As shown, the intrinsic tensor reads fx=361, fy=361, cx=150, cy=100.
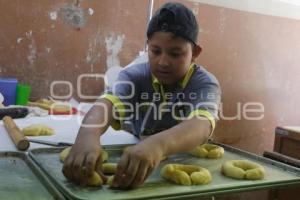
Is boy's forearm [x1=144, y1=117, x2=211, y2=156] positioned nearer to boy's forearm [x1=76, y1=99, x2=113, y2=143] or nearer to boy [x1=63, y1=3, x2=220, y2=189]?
boy [x1=63, y1=3, x2=220, y2=189]

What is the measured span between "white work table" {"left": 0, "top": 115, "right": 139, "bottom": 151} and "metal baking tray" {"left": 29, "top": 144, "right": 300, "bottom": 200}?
0.13m

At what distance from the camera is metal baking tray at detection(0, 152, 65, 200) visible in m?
0.73

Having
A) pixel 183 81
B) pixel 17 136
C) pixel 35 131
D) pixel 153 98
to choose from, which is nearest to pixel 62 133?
pixel 35 131

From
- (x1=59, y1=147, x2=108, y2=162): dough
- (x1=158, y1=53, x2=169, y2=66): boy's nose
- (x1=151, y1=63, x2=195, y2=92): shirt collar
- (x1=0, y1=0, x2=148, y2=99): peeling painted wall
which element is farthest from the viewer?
(x1=0, y1=0, x2=148, y2=99): peeling painted wall

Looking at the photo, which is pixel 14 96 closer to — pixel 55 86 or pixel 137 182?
pixel 55 86

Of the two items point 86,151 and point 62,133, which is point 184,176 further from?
point 62,133

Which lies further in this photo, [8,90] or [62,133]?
[8,90]

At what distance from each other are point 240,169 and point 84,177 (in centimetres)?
40

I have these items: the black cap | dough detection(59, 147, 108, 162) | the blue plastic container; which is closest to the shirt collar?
the black cap

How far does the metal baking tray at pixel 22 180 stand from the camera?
73 cm

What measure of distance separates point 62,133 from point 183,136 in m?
0.60

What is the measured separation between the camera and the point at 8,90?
179cm

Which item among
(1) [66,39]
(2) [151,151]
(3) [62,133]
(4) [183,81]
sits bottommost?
(3) [62,133]

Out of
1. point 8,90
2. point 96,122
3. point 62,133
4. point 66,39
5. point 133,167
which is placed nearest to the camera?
point 133,167
